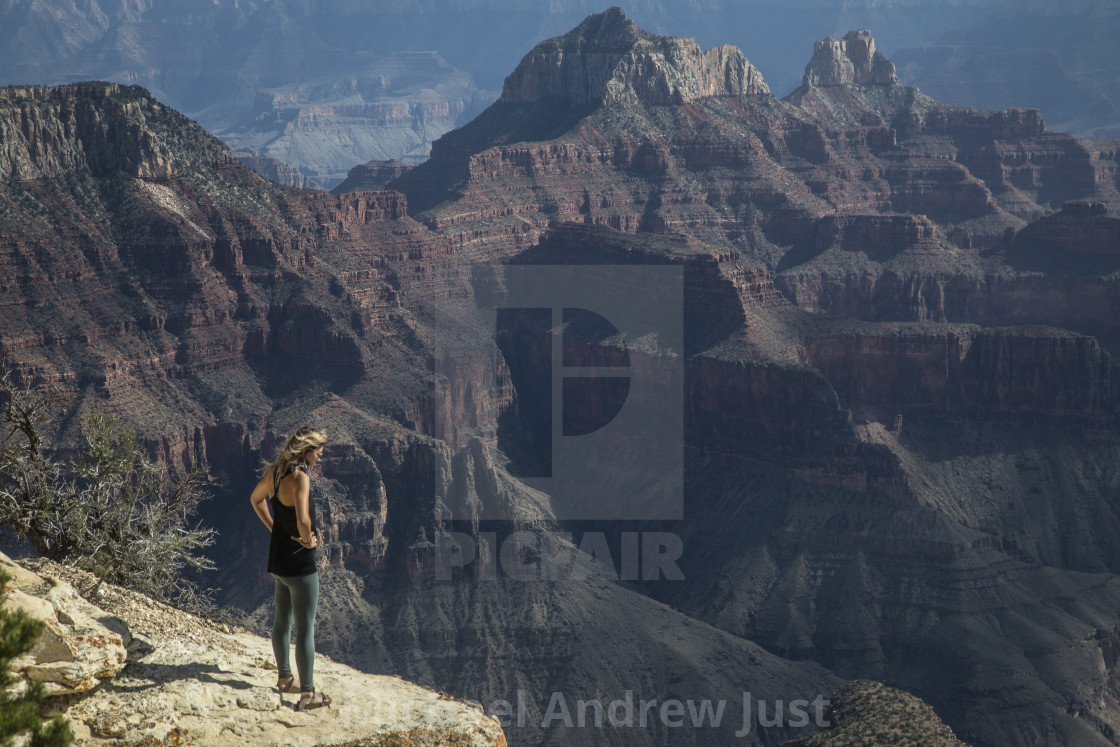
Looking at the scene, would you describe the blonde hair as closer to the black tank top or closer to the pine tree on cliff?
the black tank top

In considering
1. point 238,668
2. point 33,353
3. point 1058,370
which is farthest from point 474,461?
point 238,668

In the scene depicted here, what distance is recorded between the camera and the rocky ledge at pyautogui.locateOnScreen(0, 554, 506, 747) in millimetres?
23297

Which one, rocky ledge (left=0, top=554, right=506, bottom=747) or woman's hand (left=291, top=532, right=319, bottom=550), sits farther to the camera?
woman's hand (left=291, top=532, right=319, bottom=550)

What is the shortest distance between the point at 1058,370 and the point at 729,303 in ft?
81.1

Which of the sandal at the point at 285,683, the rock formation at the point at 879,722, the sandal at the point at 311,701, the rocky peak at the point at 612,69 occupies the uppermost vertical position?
the rocky peak at the point at 612,69

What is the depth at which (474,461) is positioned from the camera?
83.1 meters

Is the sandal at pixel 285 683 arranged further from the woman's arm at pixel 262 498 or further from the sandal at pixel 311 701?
the woman's arm at pixel 262 498

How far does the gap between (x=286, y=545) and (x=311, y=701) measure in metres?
2.92

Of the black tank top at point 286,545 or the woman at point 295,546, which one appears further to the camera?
the black tank top at point 286,545

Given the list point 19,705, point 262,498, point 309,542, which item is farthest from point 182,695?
point 19,705

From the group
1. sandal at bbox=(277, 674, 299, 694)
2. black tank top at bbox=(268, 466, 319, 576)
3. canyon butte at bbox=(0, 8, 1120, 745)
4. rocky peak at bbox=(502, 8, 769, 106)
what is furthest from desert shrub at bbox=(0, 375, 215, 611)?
rocky peak at bbox=(502, 8, 769, 106)

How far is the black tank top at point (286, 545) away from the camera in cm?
2431

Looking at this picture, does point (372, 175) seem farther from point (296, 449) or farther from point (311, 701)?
point (311, 701)

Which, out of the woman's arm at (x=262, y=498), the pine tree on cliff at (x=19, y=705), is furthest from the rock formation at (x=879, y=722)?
the pine tree on cliff at (x=19, y=705)
